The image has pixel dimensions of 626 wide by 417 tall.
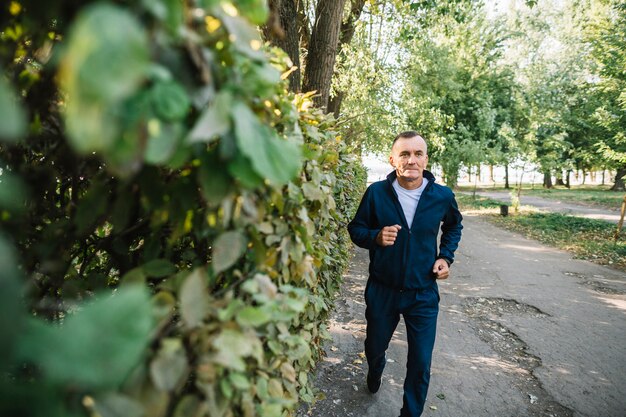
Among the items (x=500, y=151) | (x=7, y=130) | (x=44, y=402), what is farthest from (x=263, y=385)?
(x=500, y=151)

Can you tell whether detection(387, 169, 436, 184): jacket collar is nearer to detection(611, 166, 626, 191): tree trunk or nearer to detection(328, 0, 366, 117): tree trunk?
detection(328, 0, 366, 117): tree trunk

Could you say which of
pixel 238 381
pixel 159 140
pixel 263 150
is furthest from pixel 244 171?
pixel 238 381

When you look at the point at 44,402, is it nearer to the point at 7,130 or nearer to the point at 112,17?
the point at 7,130

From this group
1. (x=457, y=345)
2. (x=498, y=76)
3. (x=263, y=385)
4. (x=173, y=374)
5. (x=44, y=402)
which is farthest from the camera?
(x=498, y=76)

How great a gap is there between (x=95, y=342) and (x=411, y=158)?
10.1ft

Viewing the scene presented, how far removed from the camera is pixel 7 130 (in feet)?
1.48

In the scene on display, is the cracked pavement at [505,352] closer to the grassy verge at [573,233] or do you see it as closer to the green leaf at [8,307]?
the grassy verge at [573,233]

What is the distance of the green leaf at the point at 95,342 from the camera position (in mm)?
463

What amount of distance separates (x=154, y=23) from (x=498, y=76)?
31223 mm

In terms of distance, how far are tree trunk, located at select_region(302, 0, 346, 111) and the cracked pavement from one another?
3.37 meters

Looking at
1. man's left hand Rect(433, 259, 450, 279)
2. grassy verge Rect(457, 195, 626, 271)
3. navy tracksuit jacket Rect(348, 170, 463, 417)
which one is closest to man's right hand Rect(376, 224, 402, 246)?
navy tracksuit jacket Rect(348, 170, 463, 417)

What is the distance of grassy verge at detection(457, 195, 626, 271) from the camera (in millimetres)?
9906

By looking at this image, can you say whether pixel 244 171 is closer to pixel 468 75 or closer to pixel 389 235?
pixel 389 235

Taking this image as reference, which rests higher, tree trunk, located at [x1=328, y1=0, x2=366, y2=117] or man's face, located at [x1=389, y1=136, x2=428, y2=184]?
tree trunk, located at [x1=328, y1=0, x2=366, y2=117]
